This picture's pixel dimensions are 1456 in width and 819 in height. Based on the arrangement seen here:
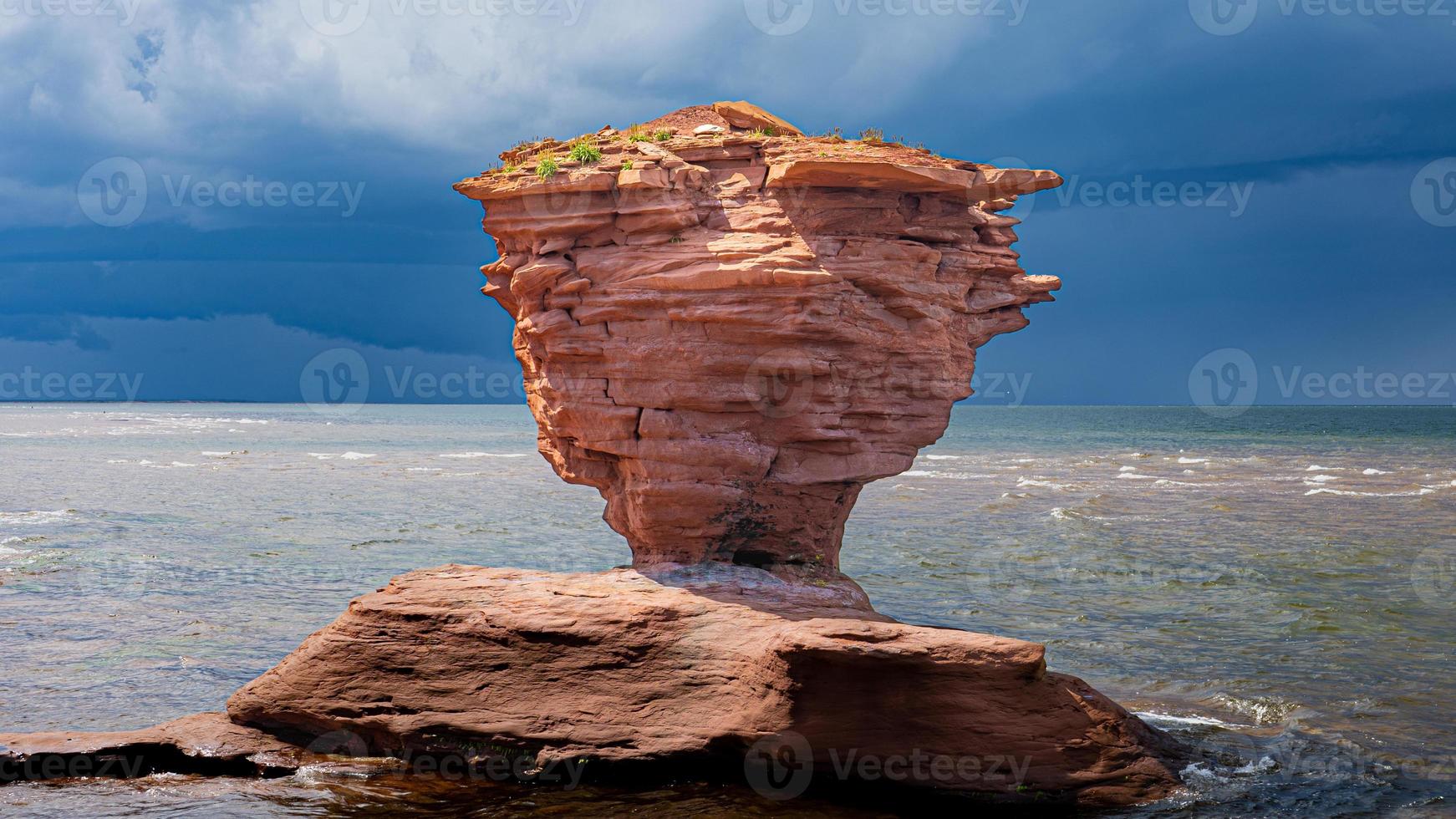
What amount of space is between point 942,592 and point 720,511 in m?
11.3

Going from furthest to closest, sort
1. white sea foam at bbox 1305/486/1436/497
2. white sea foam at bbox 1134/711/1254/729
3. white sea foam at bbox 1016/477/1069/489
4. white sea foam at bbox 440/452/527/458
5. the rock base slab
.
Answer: white sea foam at bbox 440/452/527/458 → white sea foam at bbox 1016/477/1069/489 → white sea foam at bbox 1305/486/1436/497 → white sea foam at bbox 1134/711/1254/729 → the rock base slab

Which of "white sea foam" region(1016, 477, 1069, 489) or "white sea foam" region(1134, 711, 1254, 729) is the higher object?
"white sea foam" region(1016, 477, 1069, 489)

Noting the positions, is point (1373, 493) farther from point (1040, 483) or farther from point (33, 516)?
point (33, 516)

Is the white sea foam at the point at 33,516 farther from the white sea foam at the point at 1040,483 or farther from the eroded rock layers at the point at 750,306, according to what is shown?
the white sea foam at the point at 1040,483

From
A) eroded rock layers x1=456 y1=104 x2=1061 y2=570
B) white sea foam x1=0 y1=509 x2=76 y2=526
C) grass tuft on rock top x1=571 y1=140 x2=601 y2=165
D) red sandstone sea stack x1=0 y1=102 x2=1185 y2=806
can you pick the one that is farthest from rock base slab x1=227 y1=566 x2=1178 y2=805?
white sea foam x1=0 y1=509 x2=76 y2=526

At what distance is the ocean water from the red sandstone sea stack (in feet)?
2.33

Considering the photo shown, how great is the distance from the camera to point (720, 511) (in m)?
14.5

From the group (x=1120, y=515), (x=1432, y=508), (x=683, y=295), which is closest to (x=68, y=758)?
(x=683, y=295)

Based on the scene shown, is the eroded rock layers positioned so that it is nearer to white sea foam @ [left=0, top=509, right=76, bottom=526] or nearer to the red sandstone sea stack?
the red sandstone sea stack

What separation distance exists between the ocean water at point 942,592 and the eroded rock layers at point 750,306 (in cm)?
457

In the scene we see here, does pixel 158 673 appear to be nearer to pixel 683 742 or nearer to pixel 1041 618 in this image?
pixel 683 742

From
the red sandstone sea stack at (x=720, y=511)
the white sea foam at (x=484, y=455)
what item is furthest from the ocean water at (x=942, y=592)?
the white sea foam at (x=484, y=455)

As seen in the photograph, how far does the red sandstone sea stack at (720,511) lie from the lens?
445 inches

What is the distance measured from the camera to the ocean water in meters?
11.5
